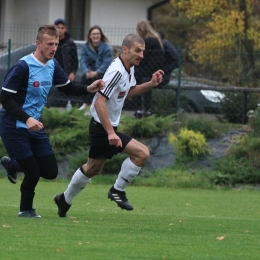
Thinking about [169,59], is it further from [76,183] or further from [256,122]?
[76,183]

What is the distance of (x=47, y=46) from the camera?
31.8 ft

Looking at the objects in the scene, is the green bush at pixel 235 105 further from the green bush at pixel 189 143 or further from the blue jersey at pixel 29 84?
the blue jersey at pixel 29 84

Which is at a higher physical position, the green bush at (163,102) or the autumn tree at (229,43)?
the autumn tree at (229,43)

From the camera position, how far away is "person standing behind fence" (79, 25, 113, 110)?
1756cm

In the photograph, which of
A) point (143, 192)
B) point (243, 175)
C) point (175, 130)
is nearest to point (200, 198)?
point (143, 192)

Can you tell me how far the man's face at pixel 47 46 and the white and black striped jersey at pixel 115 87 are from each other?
2.46 feet

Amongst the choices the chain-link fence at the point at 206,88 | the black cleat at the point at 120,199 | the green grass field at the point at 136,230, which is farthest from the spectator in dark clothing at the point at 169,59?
the black cleat at the point at 120,199

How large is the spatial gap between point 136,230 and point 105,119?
1.55 meters

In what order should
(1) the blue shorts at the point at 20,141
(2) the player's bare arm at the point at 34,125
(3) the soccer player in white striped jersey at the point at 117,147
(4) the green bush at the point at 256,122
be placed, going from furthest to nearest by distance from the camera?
(4) the green bush at the point at 256,122 < (3) the soccer player in white striped jersey at the point at 117,147 < (1) the blue shorts at the point at 20,141 < (2) the player's bare arm at the point at 34,125

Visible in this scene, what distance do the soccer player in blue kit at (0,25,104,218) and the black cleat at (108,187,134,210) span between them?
79 centimetres

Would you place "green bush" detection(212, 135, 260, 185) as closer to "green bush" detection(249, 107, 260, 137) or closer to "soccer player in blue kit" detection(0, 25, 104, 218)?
"green bush" detection(249, 107, 260, 137)

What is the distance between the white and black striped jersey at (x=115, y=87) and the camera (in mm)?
10164

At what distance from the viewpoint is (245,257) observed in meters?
7.32

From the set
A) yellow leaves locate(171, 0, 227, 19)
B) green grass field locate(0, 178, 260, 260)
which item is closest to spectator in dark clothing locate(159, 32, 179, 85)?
A: green grass field locate(0, 178, 260, 260)
